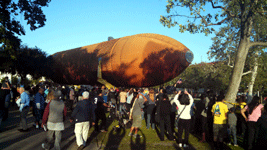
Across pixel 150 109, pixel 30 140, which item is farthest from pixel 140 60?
pixel 30 140

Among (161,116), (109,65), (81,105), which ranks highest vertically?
(109,65)

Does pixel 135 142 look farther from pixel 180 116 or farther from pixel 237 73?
pixel 237 73

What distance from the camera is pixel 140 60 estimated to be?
42.9 feet

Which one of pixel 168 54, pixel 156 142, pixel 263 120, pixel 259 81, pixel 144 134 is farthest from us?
pixel 259 81

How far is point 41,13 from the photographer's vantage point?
17719 millimetres

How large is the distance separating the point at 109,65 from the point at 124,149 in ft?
28.6

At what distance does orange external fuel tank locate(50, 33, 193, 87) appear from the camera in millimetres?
12992

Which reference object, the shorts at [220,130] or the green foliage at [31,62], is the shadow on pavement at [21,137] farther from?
the green foliage at [31,62]

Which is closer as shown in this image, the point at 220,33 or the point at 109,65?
the point at 109,65

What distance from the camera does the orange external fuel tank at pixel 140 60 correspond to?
42.6 ft

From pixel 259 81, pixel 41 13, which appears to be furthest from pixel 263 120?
pixel 259 81

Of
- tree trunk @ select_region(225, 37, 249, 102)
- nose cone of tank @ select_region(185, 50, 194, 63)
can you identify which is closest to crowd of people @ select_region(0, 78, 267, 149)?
nose cone of tank @ select_region(185, 50, 194, 63)

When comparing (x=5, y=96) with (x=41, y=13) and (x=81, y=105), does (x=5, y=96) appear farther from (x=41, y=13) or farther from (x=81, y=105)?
(x=41, y=13)

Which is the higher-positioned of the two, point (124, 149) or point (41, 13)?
point (41, 13)
